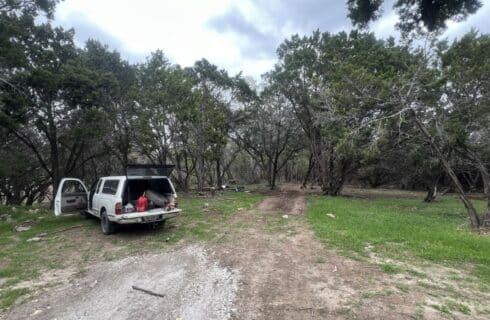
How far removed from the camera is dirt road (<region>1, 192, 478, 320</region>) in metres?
3.72

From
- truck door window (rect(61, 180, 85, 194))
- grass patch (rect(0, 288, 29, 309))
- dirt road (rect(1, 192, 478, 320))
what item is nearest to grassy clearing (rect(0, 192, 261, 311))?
grass patch (rect(0, 288, 29, 309))

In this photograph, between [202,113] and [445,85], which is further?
[202,113]

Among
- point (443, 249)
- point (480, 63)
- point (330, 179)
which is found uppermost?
point (480, 63)

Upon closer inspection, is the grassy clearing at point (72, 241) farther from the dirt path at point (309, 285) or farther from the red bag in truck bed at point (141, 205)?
the dirt path at point (309, 285)

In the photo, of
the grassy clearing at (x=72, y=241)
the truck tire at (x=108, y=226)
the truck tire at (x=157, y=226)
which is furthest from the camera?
the truck tire at (x=157, y=226)

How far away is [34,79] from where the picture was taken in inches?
444

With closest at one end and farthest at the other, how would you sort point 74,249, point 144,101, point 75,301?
point 75,301 → point 74,249 → point 144,101

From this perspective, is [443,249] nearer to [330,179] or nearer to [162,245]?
[162,245]

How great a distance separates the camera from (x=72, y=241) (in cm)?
765

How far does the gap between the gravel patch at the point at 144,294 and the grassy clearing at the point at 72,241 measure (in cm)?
58

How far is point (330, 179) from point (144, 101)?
44.3 ft

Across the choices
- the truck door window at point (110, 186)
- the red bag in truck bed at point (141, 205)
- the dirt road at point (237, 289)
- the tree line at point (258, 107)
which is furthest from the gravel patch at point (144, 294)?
the tree line at point (258, 107)

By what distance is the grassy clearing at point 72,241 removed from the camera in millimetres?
5492

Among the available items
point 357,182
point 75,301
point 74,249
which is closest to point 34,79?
point 74,249
